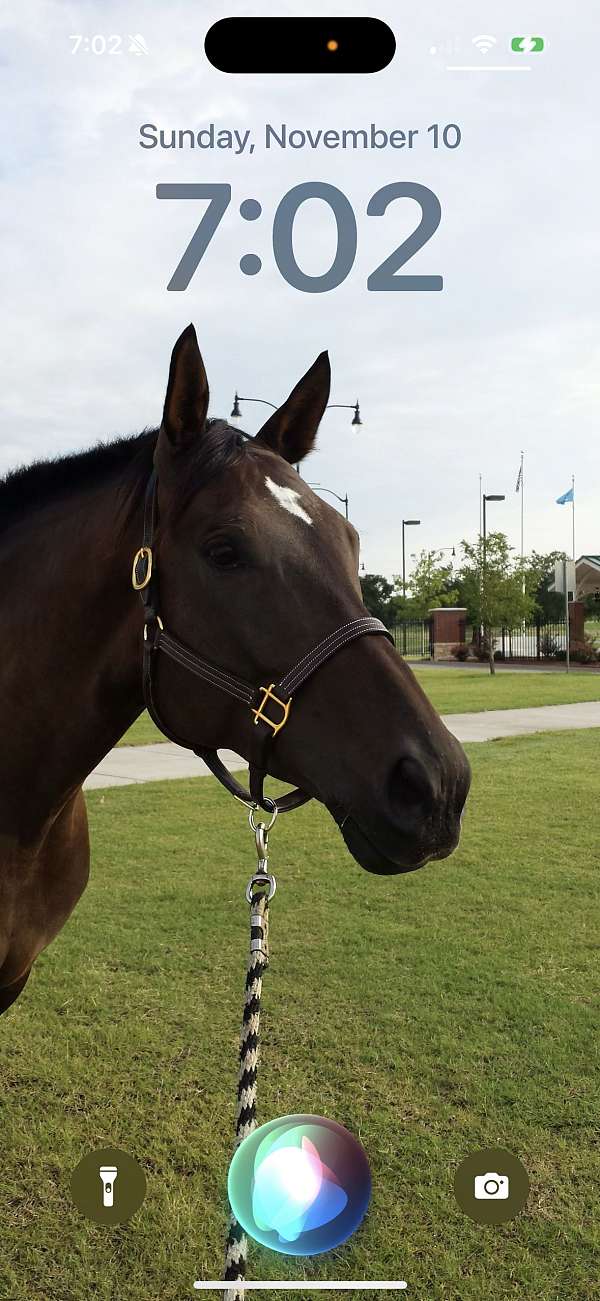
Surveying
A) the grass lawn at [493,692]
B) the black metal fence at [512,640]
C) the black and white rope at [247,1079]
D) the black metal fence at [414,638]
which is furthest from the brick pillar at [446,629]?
the black and white rope at [247,1079]

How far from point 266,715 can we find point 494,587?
29.7 m

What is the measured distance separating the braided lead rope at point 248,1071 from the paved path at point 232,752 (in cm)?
559

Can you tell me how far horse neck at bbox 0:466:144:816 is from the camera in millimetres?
1979

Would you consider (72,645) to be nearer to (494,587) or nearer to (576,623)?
(494,587)

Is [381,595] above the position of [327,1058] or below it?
above

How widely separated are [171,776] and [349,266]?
7.85 metres

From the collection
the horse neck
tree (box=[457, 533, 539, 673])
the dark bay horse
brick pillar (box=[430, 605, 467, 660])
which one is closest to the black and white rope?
the dark bay horse

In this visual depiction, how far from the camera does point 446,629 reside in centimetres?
4131

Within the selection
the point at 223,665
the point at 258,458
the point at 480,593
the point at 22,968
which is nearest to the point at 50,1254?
the point at 22,968

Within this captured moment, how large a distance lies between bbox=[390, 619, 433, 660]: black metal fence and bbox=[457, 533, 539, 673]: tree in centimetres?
1215

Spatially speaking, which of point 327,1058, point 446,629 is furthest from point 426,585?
point 327,1058

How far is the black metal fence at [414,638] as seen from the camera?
45.8 meters

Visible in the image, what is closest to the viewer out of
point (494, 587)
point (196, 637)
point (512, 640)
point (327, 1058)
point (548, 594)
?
point (196, 637)

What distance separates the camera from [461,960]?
4.52 meters
